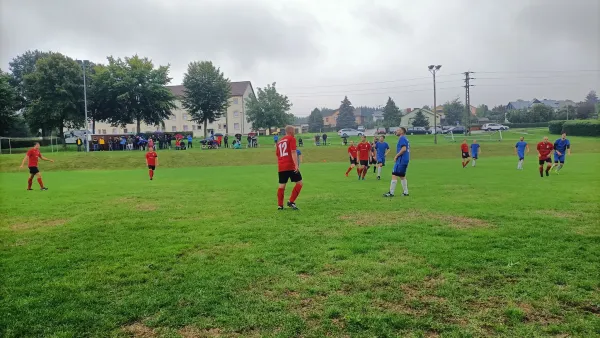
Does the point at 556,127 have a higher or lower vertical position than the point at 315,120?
lower

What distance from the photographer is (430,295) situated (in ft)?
14.9

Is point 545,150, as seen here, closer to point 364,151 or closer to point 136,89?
point 364,151

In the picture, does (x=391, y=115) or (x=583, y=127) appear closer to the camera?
(x=583, y=127)

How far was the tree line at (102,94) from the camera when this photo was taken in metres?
49.0

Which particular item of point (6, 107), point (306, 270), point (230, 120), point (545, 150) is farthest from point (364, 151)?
point (230, 120)

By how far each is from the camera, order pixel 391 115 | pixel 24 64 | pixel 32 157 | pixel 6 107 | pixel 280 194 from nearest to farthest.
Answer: pixel 280 194
pixel 32 157
pixel 6 107
pixel 24 64
pixel 391 115

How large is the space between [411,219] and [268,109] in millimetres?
60387

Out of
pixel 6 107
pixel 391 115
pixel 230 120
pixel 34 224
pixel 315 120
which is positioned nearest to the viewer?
pixel 34 224

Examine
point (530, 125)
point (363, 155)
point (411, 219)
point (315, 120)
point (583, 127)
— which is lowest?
point (411, 219)

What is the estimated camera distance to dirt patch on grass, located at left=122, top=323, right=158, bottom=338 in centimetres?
382

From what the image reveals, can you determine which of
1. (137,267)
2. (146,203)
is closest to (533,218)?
(137,267)

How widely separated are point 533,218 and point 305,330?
6.84 meters

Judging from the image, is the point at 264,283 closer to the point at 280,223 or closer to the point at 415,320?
the point at 415,320

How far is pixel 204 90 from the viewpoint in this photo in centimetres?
6056
